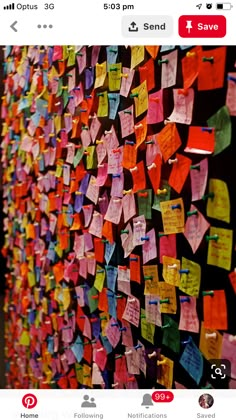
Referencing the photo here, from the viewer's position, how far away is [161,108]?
0.78 metres

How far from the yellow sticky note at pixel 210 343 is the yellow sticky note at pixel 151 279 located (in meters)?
0.13

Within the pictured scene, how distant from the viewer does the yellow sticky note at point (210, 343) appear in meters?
0.67

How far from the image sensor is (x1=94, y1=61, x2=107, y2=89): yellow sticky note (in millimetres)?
979

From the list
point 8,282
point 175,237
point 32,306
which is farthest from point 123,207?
point 8,282

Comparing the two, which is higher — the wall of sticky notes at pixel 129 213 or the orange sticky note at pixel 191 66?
the orange sticky note at pixel 191 66

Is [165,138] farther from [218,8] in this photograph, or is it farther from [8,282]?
[8,282]

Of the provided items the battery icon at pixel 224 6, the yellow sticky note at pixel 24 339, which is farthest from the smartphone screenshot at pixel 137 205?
the yellow sticky note at pixel 24 339

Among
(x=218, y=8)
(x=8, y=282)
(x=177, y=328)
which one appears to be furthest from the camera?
(x=8, y=282)

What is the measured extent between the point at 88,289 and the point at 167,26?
23.2 inches

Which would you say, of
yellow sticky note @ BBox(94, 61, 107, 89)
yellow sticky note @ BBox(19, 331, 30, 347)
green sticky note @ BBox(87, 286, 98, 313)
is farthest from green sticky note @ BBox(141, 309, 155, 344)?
yellow sticky note @ BBox(19, 331, 30, 347)

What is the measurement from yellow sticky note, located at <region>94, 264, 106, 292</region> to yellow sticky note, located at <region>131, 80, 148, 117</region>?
31 cm
